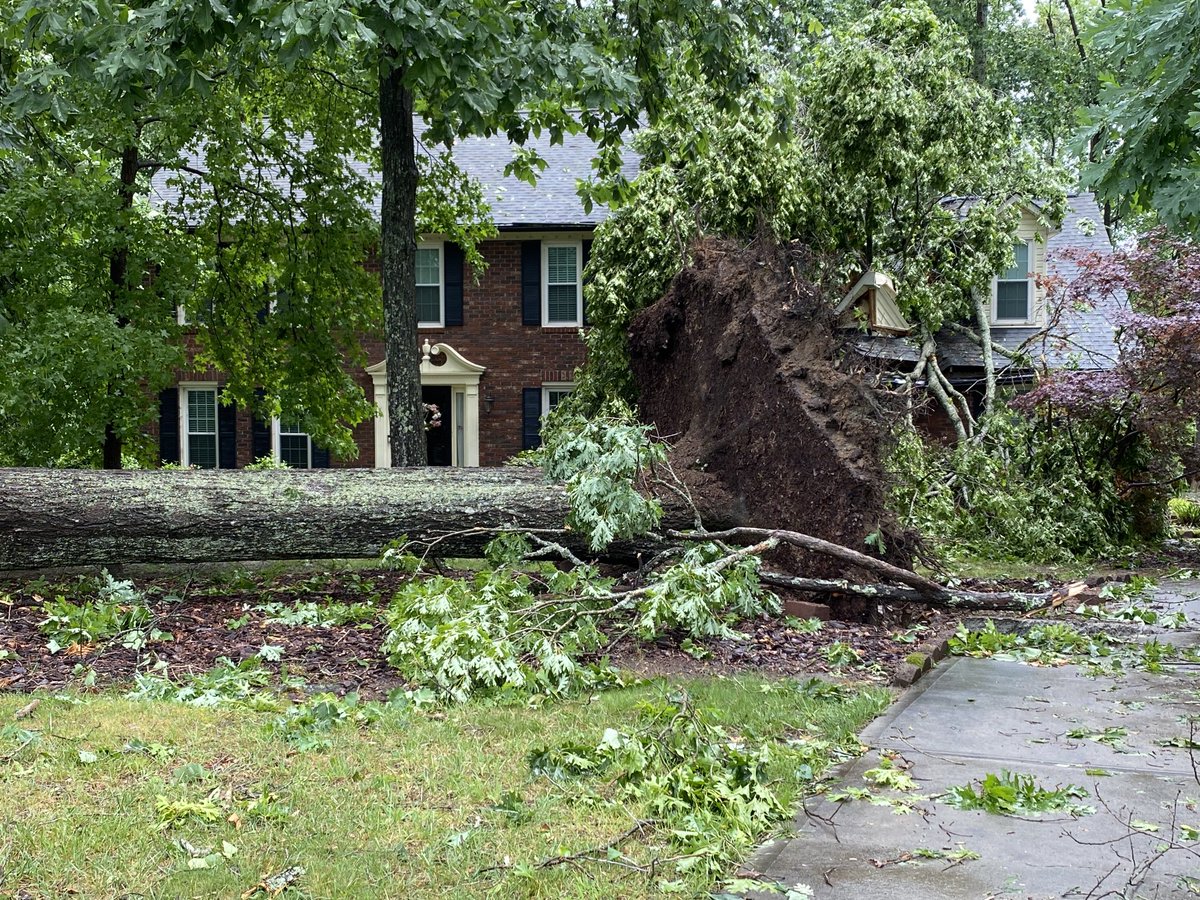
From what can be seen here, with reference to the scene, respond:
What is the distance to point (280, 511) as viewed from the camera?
8.73m

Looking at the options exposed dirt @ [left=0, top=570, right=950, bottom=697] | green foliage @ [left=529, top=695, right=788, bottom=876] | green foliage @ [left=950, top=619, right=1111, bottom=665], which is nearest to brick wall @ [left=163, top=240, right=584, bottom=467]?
exposed dirt @ [left=0, top=570, right=950, bottom=697]

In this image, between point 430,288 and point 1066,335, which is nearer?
point 1066,335

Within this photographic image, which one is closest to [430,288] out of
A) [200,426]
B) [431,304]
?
[431,304]

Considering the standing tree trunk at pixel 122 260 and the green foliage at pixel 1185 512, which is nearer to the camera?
the standing tree trunk at pixel 122 260

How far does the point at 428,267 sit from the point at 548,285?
2.42 m

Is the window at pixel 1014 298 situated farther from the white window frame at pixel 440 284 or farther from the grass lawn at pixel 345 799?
the grass lawn at pixel 345 799

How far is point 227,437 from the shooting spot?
22.5 metres

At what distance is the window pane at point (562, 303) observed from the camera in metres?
22.2

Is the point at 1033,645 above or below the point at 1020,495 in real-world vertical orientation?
below

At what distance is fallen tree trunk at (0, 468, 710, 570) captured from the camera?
334 inches

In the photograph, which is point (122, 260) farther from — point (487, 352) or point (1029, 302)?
point (1029, 302)

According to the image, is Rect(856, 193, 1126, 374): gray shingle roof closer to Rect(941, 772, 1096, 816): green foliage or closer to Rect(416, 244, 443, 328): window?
Rect(416, 244, 443, 328): window

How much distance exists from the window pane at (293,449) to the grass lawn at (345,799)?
1694 centimetres

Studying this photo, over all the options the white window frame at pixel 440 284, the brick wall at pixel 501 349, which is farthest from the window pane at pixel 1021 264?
the white window frame at pixel 440 284
